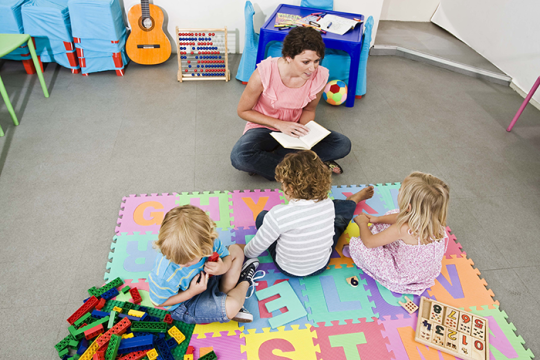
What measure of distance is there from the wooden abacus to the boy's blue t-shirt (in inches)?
104

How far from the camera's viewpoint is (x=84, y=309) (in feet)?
5.61

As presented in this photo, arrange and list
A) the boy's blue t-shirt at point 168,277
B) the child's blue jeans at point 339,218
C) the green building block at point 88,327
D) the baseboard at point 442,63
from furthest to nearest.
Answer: the baseboard at point 442,63 < the child's blue jeans at point 339,218 < the green building block at point 88,327 < the boy's blue t-shirt at point 168,277

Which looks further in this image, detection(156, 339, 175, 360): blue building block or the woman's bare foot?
the woman's bare foot

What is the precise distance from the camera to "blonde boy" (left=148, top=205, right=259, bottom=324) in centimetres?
140

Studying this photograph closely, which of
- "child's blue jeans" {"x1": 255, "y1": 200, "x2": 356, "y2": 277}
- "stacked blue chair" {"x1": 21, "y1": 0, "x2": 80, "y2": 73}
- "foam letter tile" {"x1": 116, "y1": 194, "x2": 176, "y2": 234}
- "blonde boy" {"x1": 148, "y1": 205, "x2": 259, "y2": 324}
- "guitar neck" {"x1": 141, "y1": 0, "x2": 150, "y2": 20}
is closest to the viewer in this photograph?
"blonde boy" {"x1": 148, "y1": 205, "x2": 259, "y2": 324}

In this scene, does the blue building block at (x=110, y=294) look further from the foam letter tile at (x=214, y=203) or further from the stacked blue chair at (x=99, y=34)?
the stacked blue chair at (x=99, y=34)

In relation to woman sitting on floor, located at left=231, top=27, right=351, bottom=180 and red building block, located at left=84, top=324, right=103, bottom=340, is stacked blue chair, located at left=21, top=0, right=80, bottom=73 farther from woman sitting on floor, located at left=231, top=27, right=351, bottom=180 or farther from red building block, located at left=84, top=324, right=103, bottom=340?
red building block, located at left=84, top=324, right=103, bottom=340

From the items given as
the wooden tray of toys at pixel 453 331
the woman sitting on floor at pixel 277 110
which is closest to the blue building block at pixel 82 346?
the woman sitting on floor at pixel 277 110

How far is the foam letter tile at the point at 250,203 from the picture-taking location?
2.28m

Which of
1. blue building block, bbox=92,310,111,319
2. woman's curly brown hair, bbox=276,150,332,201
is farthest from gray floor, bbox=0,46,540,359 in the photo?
woman's curly brown hair, bbox=276,150,332,201

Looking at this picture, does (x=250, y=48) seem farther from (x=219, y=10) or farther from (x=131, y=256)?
(x=131, y=256)

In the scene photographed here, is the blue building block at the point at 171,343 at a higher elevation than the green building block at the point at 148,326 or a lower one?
lower

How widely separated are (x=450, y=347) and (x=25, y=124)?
3410mm

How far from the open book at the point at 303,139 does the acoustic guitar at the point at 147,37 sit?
7.24 ft
